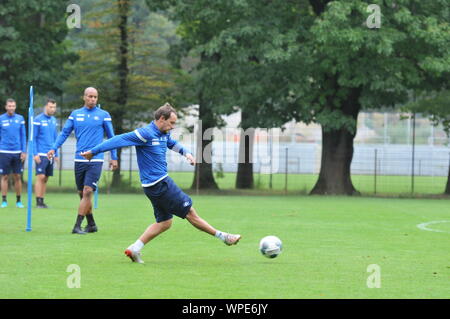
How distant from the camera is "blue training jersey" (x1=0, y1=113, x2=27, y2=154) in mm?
21000

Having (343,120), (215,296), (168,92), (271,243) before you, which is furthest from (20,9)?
(215,296)

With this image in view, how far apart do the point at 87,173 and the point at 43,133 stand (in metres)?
5.50

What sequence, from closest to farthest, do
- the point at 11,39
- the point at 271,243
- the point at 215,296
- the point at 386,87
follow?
1. the point at 215,296
2. the point at 271,243
3. the point at 386,87
4. the point at 11,39

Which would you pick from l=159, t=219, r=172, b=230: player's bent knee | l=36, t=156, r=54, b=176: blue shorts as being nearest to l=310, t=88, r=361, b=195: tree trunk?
l=36, t=156, r=54, b=176: blue shorts

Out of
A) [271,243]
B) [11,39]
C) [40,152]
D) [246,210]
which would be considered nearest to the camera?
[271,243]

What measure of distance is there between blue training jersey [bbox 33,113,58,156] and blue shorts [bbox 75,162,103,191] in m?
5.22

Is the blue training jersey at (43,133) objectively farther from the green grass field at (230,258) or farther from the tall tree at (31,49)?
the tall tree at (31,49)

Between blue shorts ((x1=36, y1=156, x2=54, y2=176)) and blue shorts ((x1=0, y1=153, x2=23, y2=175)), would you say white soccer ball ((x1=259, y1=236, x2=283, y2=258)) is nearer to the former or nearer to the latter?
blue shorts ((x1=36, y1=156, x2=54, y2=176))

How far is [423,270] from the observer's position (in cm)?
1096

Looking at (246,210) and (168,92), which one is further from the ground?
(168,92)

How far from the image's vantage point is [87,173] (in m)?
15.0

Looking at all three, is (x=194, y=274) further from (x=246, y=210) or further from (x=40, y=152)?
(x=246, y=210)

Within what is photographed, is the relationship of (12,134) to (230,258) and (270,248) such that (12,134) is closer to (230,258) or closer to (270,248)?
(230,258)

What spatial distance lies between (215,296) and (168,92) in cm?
2560
